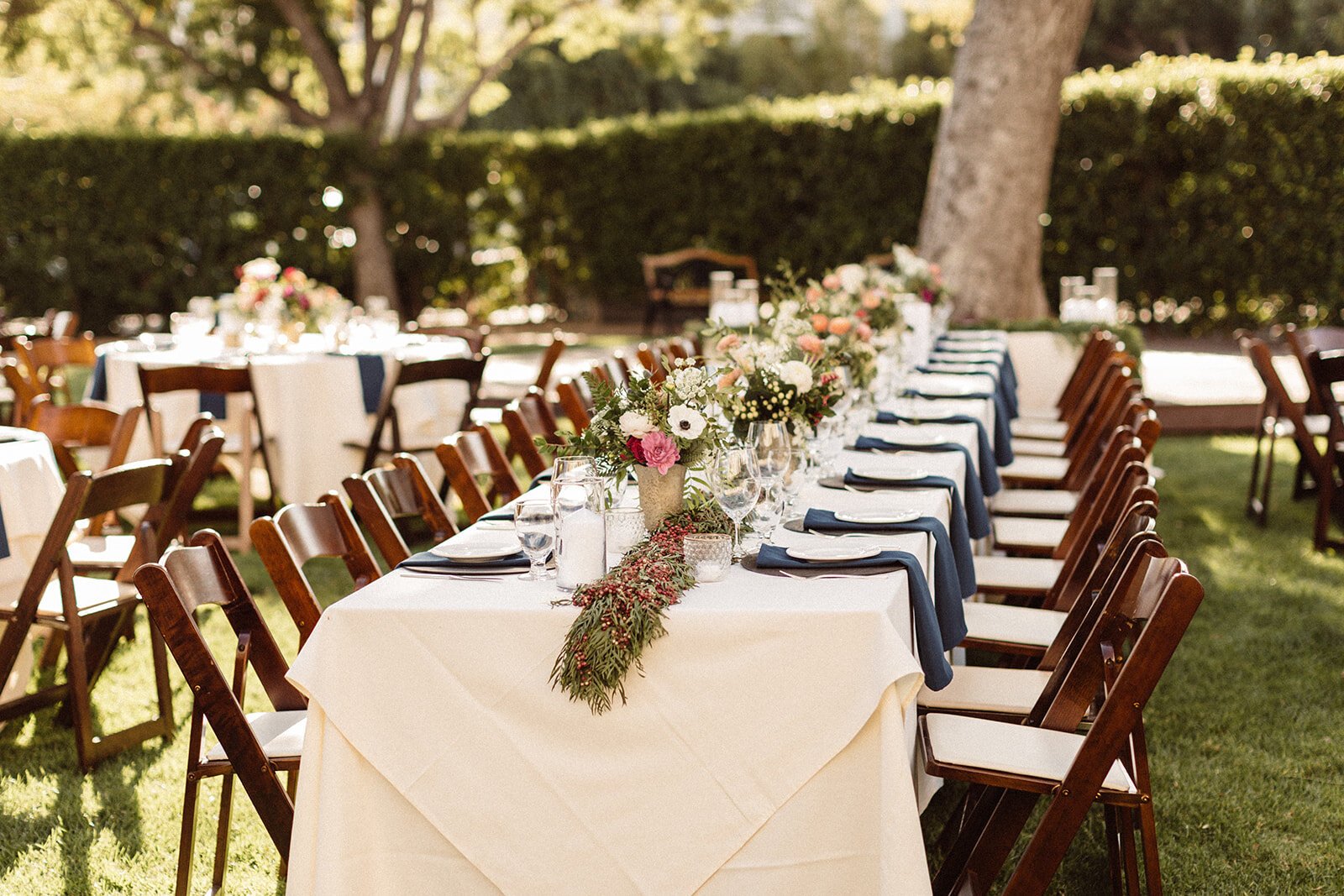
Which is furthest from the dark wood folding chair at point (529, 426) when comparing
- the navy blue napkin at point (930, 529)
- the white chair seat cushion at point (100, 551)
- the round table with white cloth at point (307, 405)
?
the navy blue napkin at point (930, 529)

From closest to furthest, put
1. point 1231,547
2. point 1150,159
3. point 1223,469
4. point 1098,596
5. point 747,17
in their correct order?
point 1098,596, point 1231,547, point 1223,469, point 1150,159, point 747,17

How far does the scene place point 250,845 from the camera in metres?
3.36

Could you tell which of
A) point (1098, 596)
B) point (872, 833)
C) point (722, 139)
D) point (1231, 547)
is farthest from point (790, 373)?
point (722, 139)

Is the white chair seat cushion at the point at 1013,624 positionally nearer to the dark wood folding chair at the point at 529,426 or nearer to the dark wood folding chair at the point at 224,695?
the dark wood folding chair at the point at 529,426

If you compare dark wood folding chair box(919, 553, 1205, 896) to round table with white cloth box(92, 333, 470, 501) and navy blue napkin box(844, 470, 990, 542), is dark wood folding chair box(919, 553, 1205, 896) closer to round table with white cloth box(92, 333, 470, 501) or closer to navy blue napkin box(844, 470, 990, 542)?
navy blue napkin box(844, 470, 990, 542)

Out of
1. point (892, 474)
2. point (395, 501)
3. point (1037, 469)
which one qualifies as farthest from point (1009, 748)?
point (1037, 469)

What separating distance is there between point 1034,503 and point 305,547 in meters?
3.18

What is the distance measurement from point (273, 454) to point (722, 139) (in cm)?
1059

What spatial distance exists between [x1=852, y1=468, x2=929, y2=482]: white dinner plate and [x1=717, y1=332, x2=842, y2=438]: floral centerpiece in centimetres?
19

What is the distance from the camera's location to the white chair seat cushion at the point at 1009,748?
2.56 metres

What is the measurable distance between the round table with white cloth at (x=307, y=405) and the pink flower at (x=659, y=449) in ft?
12.9

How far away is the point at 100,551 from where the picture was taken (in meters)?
4.59

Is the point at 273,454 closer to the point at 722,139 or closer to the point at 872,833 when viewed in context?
the point at 872,833

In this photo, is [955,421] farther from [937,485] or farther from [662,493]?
[662,493]
